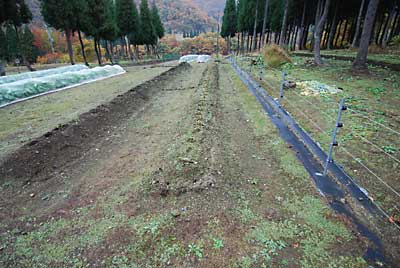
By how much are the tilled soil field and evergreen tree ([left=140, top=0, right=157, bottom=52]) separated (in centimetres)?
3397

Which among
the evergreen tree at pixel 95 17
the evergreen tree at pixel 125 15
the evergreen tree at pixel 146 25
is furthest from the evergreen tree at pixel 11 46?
the evergreen tree at pixel 95 17

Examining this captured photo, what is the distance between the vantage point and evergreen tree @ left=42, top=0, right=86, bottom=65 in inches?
794

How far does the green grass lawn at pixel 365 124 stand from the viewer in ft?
10.6

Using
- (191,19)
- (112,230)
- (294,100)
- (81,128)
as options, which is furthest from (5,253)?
(191,19)

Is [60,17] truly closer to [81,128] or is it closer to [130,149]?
[81,128]

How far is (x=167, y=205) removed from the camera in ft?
9.46

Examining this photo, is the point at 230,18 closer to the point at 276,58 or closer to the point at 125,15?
the point at 125,15

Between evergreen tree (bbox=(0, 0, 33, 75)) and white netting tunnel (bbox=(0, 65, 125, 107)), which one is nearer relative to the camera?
white netting tunnel (bbox=(0, 65, 125, 107))

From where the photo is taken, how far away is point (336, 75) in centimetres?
991

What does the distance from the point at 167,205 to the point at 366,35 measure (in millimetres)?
11150

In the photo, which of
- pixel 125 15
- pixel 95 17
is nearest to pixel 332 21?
pixel 95 17

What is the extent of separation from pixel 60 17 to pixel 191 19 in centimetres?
12017

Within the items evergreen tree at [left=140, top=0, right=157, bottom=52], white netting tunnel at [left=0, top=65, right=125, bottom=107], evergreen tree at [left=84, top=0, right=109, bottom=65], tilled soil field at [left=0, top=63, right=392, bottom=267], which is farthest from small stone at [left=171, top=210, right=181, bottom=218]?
evergreen tree at [left=140, top=0, right=157, bottom=52]

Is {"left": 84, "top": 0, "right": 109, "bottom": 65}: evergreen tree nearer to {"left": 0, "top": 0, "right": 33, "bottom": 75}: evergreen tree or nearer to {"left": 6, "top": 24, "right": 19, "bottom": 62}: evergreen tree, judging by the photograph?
{"left": 0, "top": 0, "right": 33, "bottom": 75}: evergreen tree
